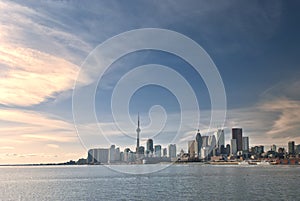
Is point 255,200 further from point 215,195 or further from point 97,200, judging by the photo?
point 97,200

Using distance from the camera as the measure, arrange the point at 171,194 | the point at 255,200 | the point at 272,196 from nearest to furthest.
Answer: the point at 255,200
the point at 272,196
the point at 171,194

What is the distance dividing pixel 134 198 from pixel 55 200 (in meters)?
18.5

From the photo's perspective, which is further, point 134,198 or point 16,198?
point 16,198

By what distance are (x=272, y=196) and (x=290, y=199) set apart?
524 cm

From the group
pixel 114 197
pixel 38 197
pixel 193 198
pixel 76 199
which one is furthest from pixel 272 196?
pixel 38 197

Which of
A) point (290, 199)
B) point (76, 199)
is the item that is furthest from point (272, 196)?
point (76, 199)

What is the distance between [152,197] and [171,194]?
6.72m

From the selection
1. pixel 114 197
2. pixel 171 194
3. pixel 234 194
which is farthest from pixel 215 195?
pixel 114 197

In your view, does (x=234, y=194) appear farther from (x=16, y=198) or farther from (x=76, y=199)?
(x=16, y=198)

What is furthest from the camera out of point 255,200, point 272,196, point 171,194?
point 171,194

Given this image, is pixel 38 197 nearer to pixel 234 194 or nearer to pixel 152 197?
pixel 152 197

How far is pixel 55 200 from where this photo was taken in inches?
3312

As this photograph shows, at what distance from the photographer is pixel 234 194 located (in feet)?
281

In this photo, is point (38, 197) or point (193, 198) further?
point (38, 197)
